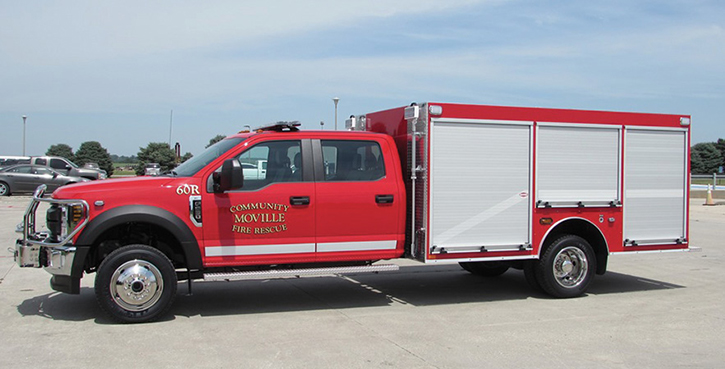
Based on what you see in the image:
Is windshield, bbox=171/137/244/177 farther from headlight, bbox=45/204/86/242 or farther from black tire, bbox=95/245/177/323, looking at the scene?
headlight, bbox=45/204/86/242

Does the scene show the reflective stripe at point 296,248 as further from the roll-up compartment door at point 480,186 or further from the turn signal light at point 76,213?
the turn signal light at point 76,213

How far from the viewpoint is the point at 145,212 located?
6.48m

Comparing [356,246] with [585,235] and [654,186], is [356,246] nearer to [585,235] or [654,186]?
[585,235]

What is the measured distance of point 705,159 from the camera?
257 ft

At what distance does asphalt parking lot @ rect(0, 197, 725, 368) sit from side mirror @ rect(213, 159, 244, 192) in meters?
1.43

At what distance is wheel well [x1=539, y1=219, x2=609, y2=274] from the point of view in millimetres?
8102

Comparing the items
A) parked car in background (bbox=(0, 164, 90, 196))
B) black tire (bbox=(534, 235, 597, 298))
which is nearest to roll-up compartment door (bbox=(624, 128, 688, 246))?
black tire (bbox=(534, 235, 597, 298))

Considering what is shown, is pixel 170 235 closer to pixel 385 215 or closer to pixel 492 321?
pixel 385 215

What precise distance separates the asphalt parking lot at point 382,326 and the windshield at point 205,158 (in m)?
1.56

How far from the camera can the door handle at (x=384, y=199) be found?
24.0 feet

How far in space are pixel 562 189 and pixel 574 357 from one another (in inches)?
112

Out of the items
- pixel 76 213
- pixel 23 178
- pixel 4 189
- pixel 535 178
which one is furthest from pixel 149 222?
pixel 4 189

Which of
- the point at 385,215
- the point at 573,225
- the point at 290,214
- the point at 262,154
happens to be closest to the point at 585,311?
the point at 573,225

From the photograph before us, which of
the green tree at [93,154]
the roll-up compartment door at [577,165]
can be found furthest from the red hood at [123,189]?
the green tree at [93,154]
